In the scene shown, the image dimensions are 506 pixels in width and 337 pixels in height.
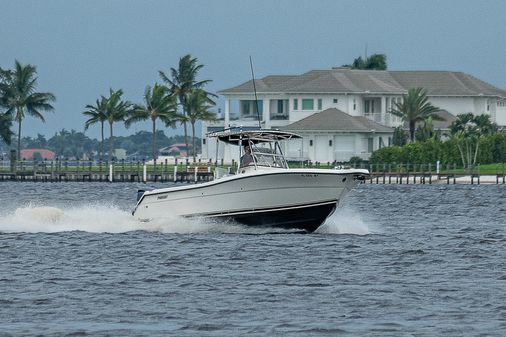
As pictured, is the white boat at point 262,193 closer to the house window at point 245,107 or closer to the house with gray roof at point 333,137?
the house with gray roof at point 333,137

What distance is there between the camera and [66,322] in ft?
89.0

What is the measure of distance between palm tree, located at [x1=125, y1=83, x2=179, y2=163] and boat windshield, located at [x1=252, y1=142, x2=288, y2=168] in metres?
91.4

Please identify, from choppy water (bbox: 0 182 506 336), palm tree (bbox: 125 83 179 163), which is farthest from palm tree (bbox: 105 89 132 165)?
choppy water (bbox: 0 182 506 336)

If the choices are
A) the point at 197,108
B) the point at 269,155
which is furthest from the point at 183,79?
the point at 269,155

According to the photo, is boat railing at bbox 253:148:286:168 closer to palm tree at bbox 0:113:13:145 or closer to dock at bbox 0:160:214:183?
dock at bbox 0:160:214:183

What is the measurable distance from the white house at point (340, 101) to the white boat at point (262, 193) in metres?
82.5

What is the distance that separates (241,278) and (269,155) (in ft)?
33.5

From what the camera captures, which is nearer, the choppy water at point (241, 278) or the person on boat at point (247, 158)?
the choppy water at point (241, 278)

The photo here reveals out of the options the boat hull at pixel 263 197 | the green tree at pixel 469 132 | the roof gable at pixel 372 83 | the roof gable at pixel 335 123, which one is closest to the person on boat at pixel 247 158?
the boat hull at pixel 263 197

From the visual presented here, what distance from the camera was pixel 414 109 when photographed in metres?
130

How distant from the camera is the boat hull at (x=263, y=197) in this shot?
42.1 m

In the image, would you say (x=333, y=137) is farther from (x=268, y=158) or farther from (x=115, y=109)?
(x=268, y=158)

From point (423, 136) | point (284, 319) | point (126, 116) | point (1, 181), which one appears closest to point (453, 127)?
point (423, 136)

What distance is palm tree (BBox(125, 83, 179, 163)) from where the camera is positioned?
5335 inches
